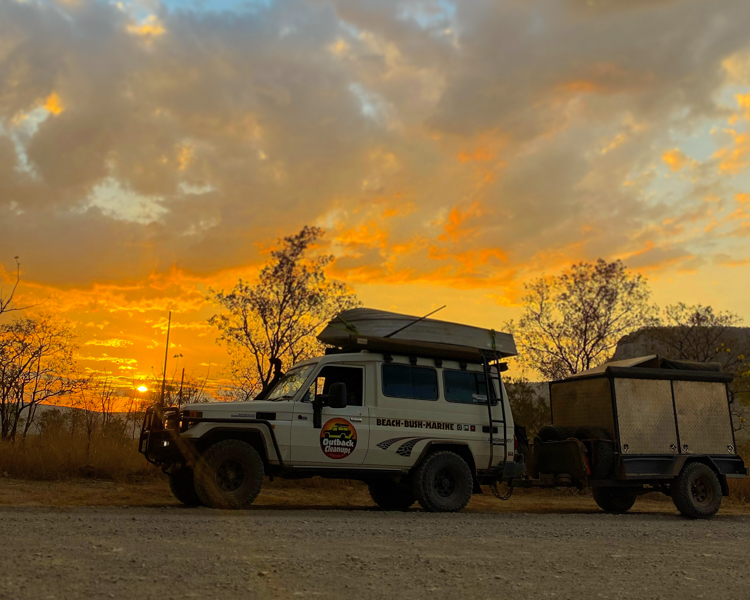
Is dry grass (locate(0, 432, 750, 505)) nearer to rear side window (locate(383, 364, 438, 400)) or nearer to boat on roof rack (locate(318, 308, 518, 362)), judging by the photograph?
rear side window (locate(383, 364, 438, 400))

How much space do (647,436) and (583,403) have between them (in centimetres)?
116

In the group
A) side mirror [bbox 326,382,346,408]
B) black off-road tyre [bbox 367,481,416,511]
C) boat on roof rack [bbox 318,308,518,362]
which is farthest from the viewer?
black off-road tyre [bbox 367,481,416,511]

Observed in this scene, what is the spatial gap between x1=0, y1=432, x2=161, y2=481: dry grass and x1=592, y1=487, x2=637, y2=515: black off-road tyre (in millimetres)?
8605

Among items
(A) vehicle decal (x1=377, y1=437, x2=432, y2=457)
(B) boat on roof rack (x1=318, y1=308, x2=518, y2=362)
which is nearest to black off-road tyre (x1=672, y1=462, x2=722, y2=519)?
(B) boat on roof rack (x1=318, y1=308, x2=518, y2=362)

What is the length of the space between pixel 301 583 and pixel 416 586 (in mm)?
816

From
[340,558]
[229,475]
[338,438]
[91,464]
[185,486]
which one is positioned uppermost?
[338,438]

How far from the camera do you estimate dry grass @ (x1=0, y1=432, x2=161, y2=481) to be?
44.7 feet

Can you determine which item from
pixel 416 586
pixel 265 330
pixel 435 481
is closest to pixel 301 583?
pixel 416 586

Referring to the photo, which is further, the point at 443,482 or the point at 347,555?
the point at 443,482

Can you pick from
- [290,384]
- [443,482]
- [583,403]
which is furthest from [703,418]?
[290,384]

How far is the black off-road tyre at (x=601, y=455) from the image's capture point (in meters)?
11.5

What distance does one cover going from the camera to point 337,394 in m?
10.2

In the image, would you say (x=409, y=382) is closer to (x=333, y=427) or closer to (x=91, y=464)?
(x=333, y=427)

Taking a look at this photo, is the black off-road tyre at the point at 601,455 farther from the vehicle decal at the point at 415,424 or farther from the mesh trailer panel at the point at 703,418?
the vehicle decal at the point at 415,424
